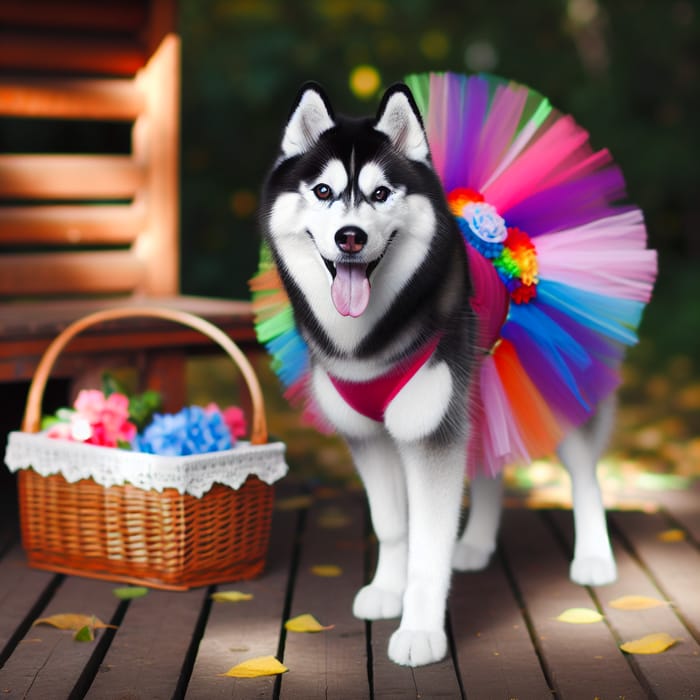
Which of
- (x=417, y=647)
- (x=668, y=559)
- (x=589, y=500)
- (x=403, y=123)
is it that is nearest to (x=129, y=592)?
(x=417, y=647)

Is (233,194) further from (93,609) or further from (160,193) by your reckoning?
(93,609)

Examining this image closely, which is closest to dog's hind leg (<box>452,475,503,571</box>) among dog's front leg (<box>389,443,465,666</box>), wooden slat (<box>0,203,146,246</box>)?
dog's front leg (<box>389,443,465,666</box>)

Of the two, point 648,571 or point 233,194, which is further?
point 233,194

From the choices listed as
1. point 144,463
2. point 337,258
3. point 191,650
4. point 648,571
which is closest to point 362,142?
point 337,258

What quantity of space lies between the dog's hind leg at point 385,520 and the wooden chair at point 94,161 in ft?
4.11

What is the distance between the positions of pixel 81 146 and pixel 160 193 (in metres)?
2.99

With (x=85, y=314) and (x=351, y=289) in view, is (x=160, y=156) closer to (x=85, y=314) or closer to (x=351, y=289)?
(x=85, y=314)

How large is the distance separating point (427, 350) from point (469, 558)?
0.85 m

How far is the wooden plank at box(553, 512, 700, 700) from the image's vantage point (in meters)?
2.05

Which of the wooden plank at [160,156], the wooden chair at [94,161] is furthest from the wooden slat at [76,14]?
the wooden plank at [160,156]

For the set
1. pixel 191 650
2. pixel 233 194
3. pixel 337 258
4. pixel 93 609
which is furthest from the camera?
pixel 233 194

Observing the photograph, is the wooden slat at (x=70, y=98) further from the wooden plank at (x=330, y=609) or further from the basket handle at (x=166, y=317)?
the wooden plank at (x=330, y=609)

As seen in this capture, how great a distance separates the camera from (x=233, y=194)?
24.3 feet

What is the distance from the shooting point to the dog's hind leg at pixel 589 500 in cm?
272
